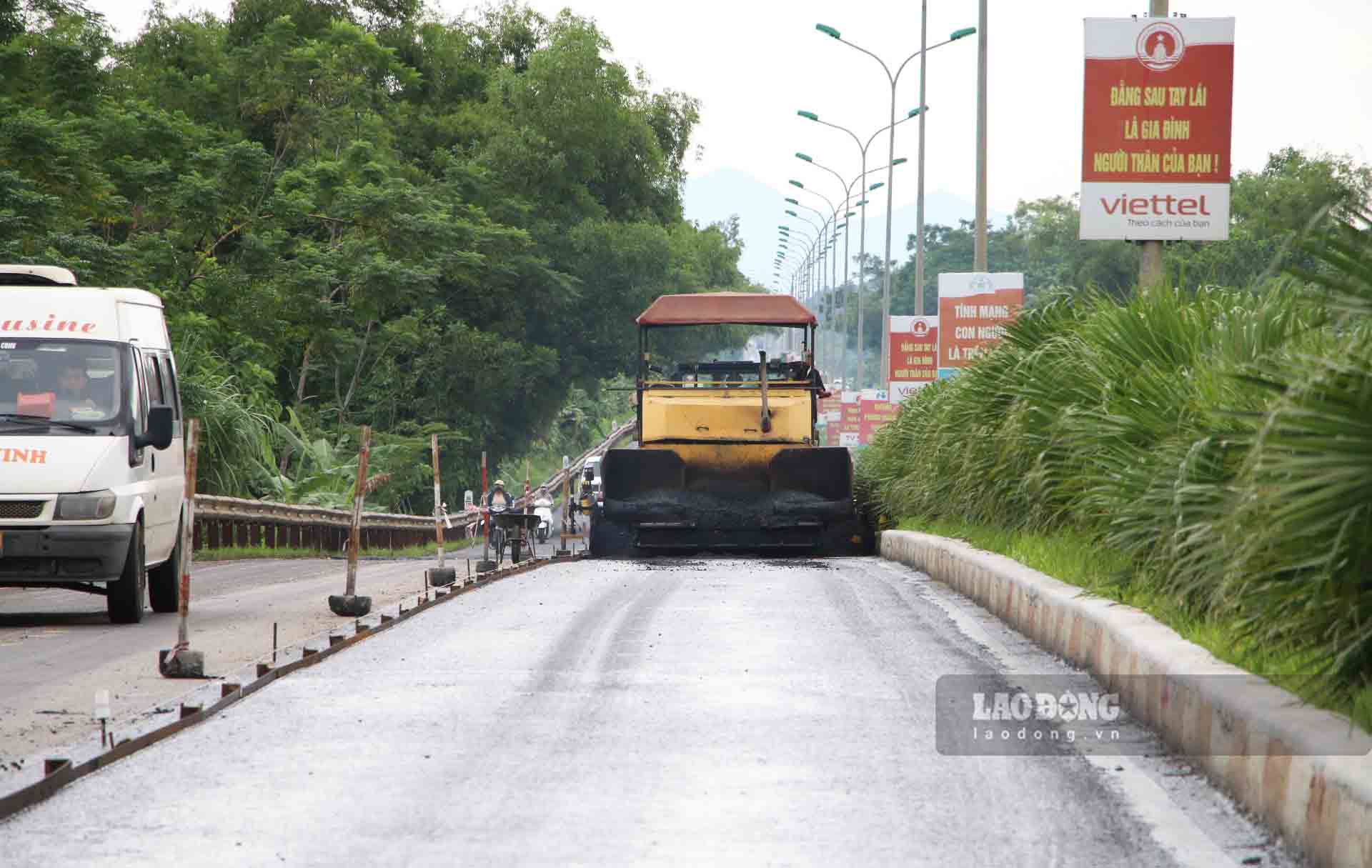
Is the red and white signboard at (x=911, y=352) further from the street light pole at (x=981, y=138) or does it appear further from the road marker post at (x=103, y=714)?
the road marker post at (x=103, y=714)

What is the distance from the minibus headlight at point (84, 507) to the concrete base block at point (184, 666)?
130 inches

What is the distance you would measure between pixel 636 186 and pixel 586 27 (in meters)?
5.53

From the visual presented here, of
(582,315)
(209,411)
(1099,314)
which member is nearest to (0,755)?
(1099,314)

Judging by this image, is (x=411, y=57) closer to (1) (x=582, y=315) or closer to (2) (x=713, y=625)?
(1) (x=582, y=315)

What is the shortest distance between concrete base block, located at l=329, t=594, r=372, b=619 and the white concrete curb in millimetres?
5227

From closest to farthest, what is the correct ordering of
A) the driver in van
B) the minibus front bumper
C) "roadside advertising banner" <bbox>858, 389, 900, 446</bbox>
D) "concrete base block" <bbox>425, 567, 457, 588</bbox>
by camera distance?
the minibus front bumper → the driver in van → "concrete base block" <bbox>425, 567, 457, 588</bbox> → "roadside advertising banner" <bbox>858, 389, 900, 446</bbox>

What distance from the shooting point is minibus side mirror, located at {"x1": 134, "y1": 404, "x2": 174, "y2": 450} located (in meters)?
13.5

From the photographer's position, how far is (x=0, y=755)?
24.3 feet

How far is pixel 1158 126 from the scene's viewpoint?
18266mm

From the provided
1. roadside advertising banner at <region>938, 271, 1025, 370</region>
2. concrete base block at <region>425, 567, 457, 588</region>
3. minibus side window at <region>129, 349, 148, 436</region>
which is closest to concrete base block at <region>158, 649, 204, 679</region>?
minibus side window at <region>129, 349, 148, 436</region>

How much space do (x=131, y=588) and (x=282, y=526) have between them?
17744 mm

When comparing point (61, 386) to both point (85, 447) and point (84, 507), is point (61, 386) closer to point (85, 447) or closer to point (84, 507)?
point (85, 447)

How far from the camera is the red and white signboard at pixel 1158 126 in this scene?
18.1m

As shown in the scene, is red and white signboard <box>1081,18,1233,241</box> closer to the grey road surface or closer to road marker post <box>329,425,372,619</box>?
road marker post <box>329,425,372,619</box>
